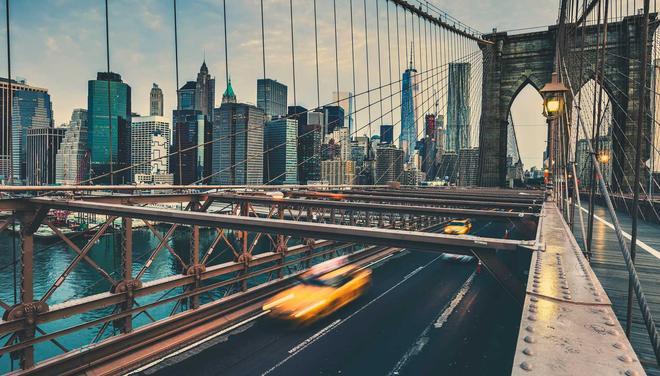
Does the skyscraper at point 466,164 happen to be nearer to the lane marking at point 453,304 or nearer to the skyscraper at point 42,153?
the lane marking at point 453,304

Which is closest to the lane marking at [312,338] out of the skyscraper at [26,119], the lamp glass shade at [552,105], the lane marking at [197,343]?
the lane marking at [197,343]

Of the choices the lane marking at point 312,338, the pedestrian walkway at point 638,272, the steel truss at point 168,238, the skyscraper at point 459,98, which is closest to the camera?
the steel truss at point 168,238

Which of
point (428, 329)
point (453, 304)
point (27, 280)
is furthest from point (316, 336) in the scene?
point (27, 280)

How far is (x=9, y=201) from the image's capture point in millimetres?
9242

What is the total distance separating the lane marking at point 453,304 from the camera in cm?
1762

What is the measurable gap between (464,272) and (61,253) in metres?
67.5

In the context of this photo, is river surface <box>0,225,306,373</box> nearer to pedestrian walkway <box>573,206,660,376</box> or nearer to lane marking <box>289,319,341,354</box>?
lane marking <box>289,319,341,354</box>

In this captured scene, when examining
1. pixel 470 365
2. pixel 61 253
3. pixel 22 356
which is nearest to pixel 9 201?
pixel 22 356

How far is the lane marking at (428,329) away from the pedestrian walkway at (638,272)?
6.88 m

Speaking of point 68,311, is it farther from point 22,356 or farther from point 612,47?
point 612,47

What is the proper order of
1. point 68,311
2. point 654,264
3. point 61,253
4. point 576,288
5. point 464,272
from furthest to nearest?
1. point 61,253
2. point 464,272
3. point 68,311
4. point 654,264
5. point 576,288

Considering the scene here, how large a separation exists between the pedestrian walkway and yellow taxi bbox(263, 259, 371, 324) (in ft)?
32.9

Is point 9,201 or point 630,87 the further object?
point 630,87

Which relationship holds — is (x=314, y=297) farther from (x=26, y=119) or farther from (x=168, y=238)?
(x=26, y=119)
